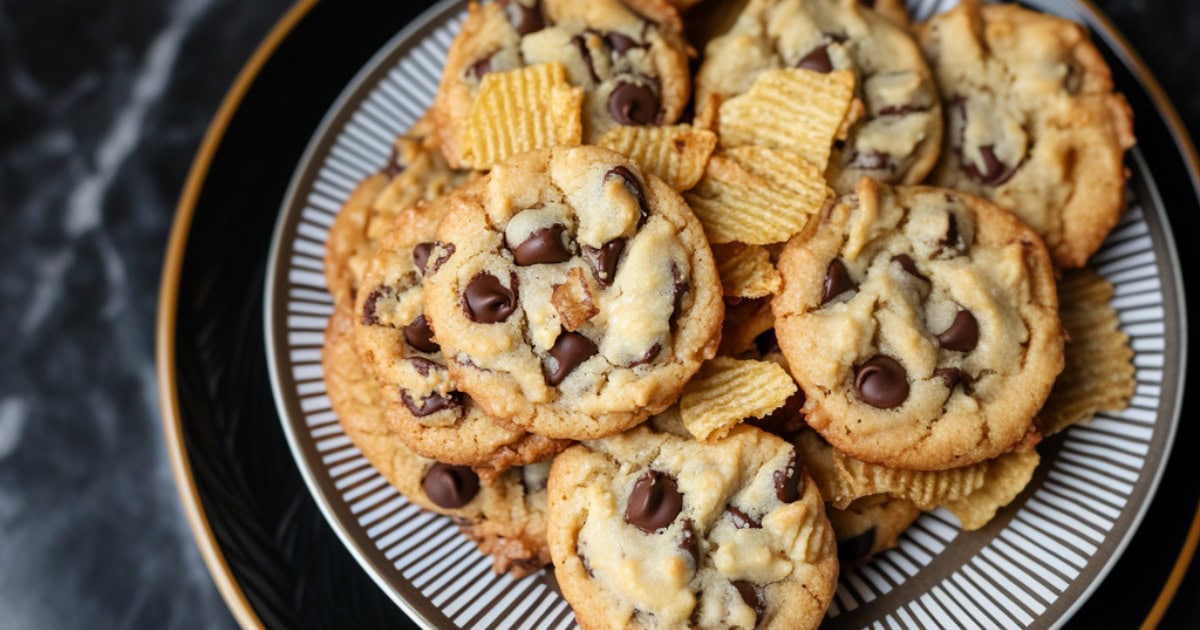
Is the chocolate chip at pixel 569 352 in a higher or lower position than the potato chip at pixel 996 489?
higher

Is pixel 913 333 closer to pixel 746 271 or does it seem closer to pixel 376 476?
pixel 746 271

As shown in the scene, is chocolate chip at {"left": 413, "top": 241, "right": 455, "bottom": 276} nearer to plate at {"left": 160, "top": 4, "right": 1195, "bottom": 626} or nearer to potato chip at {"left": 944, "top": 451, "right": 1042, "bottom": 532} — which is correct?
plate at {"left": 160, "top": 4, "right": 1195, "bottom": 626}

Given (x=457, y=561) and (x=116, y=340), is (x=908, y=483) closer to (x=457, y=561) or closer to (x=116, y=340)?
(x=457, y=561)

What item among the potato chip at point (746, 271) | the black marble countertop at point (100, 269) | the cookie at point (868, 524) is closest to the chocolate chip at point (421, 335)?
the potato chip at point (746, 271)

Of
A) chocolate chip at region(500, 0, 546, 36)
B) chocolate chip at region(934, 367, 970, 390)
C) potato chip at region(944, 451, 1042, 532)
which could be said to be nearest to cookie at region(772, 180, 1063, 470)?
chocolate chip at region(934, 367, 970, 390)

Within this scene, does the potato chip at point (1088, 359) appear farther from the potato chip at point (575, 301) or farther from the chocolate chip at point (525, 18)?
the chocolate chip at point (525, 18)

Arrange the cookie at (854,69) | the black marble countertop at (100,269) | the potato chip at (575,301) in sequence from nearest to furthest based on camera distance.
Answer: the potato chip at (575,301) → the cookie at (854,69) → the black marble countertop at (100,269)
